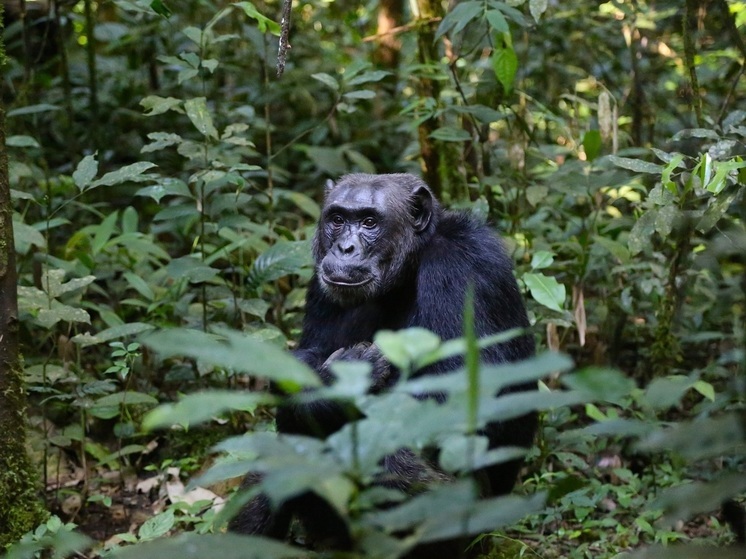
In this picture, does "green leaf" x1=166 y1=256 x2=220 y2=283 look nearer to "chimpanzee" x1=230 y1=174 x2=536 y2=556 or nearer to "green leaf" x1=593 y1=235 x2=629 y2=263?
"chimpanzee" x1=230 y1=174 x2=536 y2=556

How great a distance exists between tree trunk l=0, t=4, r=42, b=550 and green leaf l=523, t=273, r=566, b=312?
315cm

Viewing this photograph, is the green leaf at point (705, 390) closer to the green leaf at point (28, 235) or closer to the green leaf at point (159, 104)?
the green leaf at point (159, 104)

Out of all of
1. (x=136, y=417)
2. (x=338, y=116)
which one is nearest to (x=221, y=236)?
(x=136, y=417)

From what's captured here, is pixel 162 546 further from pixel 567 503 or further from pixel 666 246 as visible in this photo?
pixel 666 246

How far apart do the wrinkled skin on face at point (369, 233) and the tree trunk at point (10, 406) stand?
182 centimetres

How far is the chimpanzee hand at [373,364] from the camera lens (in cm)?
479

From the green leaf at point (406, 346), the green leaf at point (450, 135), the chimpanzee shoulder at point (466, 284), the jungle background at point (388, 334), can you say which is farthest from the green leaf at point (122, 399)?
the green leaf at point (406, 346)

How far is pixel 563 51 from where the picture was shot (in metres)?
11.0

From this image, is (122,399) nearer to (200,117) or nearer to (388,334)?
(200,117)

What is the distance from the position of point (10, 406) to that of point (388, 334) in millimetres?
3337

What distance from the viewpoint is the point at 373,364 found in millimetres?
4824

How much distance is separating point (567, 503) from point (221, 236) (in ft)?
12.4

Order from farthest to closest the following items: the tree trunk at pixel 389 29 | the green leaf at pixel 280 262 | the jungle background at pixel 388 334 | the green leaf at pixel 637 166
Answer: the tree trunk at pixel 389 29, the green leaf at pixel 280 262, the green leaf at pixel 637 166, the jungle background at pixel 388 334

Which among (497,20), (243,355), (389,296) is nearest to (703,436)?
(243,355)
